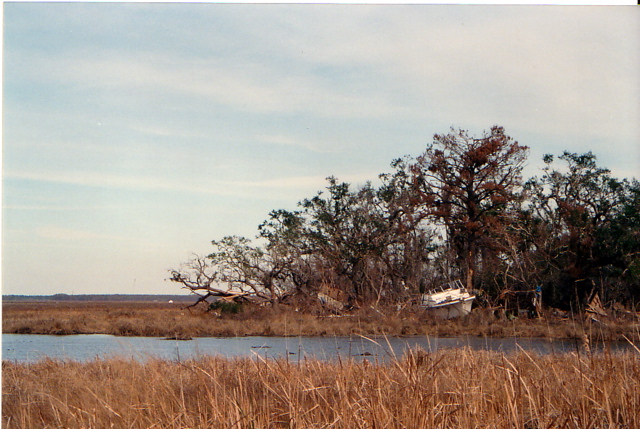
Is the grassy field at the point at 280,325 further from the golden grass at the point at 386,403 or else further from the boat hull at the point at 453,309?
the golden grass at the point at 386,403

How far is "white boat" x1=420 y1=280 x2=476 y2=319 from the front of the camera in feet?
87.2

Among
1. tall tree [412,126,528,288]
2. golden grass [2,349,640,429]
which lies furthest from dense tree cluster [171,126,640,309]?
golden grass [2,349,640,429]

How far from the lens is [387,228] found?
29.0 meters

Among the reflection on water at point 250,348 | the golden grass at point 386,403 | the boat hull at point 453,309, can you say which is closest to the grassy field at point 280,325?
the boat hull at point 453,309

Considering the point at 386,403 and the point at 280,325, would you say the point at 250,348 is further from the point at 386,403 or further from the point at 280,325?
the point at 280,325

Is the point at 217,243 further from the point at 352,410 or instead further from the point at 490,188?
the point at 352,410

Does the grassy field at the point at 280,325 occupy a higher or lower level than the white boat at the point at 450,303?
lower

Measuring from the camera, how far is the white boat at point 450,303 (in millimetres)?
26594

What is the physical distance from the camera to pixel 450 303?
26.5 m

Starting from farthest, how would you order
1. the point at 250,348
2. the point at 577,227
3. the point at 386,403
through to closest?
the point at 577,227 → the point at 250,348 → the point at 386,403

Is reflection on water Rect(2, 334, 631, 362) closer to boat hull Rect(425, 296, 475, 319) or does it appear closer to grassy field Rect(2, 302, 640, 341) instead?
grassy field Rect(2, 302, 640, 341)

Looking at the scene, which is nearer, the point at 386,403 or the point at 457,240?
the point at 386,403

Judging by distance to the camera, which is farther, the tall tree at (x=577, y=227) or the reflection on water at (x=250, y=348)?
the tall tree at (x=577, y=227)

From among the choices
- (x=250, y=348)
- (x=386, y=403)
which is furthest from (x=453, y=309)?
(x=386, y=403)
